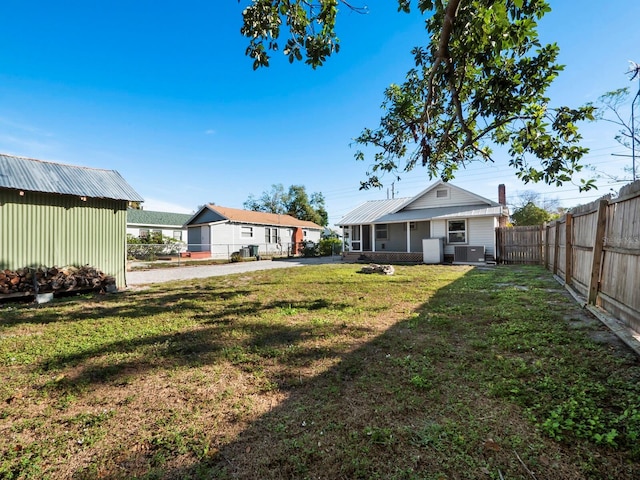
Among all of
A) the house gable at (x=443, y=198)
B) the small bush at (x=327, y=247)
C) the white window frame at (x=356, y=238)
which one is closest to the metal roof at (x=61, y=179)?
the white window frame at (x=356, y=238)

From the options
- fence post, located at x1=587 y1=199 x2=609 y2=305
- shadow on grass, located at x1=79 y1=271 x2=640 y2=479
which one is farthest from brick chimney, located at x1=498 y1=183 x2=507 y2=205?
shadow on grass, located at x1=79 y1=271 x2=640 y2=479

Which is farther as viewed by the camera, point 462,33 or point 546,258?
point 546,258

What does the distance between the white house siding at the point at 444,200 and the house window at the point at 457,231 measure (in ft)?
5.21

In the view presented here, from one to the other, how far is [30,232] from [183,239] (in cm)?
2411

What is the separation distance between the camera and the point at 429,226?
61.1ft

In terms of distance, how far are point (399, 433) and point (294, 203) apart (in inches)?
1729

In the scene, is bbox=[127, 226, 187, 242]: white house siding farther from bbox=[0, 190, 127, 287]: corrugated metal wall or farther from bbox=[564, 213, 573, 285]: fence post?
bbox=[564, 213, 573, 285]: fence post

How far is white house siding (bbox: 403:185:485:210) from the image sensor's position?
1772 cm

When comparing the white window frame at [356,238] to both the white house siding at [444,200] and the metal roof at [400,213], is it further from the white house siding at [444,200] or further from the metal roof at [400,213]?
the white house siding at [444,200]

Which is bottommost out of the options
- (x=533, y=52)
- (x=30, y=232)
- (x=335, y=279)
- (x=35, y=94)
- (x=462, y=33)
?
(x=335, y=279)

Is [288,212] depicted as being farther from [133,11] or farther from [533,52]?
[533,52]

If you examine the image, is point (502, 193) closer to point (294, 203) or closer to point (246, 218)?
point (246, 218)

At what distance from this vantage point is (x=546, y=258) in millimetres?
11891

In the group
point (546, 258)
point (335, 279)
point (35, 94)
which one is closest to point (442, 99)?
point (335, 279)
